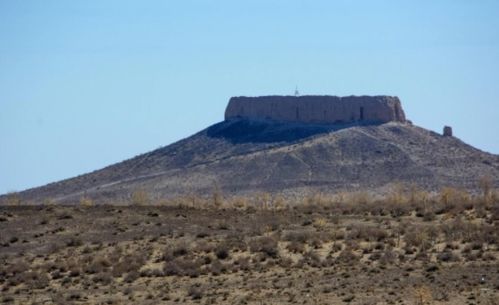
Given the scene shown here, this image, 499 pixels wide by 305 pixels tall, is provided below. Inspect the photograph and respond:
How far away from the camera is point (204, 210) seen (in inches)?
2584

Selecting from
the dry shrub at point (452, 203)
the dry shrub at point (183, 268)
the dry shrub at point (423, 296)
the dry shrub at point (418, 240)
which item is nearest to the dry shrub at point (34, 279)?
the dry shrub at point (183, 268)

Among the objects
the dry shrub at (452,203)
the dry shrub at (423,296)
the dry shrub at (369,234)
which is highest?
the dry shrub at (452,203)

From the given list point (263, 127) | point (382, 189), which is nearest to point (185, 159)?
point (263, 127)

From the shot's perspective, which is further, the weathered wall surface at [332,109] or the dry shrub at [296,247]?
the weathered wall surface at [332,109]

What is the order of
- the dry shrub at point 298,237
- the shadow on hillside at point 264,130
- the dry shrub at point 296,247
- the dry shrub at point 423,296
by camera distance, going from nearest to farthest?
1. the dry shrub at point 423,296
2. the dry shrub at point 296,247
3. the dry shrub at point 298,237
4. the shadow on hillside at point 264,130

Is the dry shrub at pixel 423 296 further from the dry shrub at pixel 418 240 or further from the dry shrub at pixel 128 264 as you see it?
the dry shrub at pixel 128 264

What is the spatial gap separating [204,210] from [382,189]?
37740 mm

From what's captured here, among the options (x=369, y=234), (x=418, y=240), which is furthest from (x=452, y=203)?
(x=418, y=240)

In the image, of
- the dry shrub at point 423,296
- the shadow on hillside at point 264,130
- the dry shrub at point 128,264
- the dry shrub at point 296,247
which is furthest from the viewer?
the shadow on hillside at point 264,130

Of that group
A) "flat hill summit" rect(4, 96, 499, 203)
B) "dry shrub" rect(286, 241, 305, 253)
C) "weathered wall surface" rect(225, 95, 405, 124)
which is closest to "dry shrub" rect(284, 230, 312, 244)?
"dry shrub" rect(286, 241, 305, 253)

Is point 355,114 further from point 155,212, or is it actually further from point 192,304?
point 192,304

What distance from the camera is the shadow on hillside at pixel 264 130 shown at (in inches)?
4798

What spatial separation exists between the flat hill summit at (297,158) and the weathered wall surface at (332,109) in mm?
106

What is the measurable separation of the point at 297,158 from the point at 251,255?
64.7m
